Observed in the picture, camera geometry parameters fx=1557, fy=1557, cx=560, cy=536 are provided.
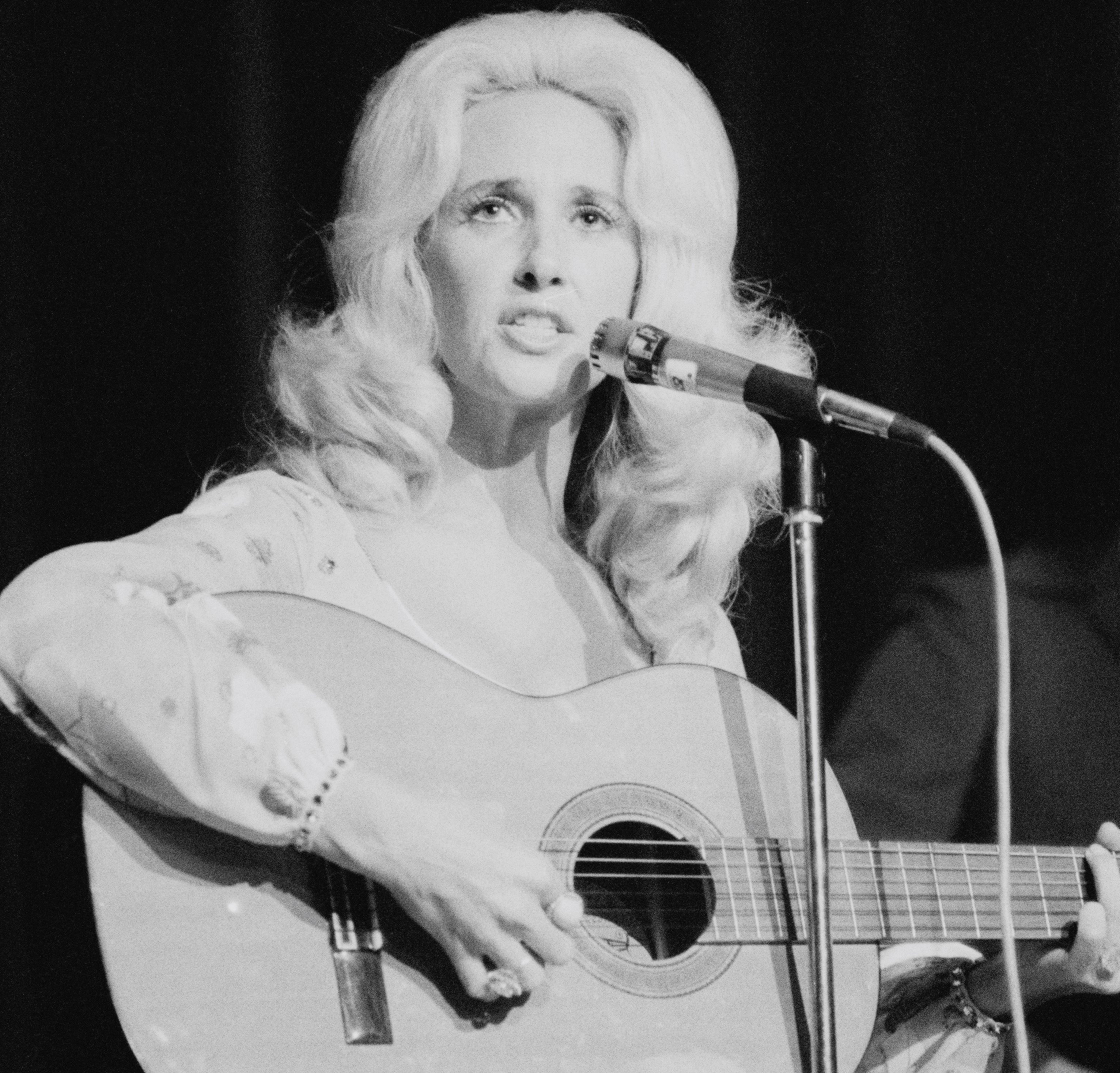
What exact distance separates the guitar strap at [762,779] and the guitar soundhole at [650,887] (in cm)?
10

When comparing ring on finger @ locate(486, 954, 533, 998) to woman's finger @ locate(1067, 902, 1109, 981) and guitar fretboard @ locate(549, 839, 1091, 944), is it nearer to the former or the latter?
guitar fretboard @ locate(549, 839, 1091, 944)

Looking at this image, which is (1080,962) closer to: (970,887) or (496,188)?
(970,887)

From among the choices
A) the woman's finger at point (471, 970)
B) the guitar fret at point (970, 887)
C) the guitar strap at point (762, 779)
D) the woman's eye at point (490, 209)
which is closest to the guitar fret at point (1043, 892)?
the guitar fret at point (970, 887)

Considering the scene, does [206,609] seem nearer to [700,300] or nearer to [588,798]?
[588,798]

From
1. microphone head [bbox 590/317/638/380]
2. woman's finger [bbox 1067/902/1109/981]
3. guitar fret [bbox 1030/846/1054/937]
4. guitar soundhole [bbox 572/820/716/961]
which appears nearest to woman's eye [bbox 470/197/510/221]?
microphone head [bbox 590/317/638/380]

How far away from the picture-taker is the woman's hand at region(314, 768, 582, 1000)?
1509 millimetres

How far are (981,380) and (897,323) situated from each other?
0.60 ft

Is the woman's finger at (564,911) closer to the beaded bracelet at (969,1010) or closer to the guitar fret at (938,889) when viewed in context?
the guitar fret at (938,889)

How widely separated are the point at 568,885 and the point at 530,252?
83cm

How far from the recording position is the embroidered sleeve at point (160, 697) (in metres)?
1.44

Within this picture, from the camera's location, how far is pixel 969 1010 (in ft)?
6.79

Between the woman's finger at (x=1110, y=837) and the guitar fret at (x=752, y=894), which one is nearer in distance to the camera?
the guitar fret at (x=752, y=894)

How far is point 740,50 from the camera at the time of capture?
9.05 feet

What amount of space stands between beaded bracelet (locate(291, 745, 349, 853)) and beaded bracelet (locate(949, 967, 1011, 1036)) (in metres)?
1.01
